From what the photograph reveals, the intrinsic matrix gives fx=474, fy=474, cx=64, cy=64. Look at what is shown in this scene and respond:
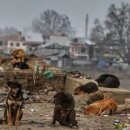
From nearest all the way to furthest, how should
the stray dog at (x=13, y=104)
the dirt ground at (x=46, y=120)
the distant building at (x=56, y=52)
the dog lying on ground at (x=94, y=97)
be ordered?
the stray dog at (x=13, y=104) → the dirt ground at (x=46, y=120) → the dog lying on ground at (x=94, y=97) → the distant building at (x=56, y=52)

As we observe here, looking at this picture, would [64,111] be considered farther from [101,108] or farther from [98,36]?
[98,36]

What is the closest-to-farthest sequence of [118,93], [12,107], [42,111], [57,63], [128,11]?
[12,107], [42,111], [118,93], [57,63], [128,11]

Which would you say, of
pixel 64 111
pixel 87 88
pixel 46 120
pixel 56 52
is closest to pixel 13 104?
pixel 64 111

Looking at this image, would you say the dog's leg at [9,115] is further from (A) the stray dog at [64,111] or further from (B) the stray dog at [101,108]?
(B) the stray dog at [101,108]

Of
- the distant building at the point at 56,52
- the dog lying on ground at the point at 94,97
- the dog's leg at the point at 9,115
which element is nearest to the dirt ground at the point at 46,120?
the dog's leg at the point at 9,115

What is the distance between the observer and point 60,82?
19266 millimetres

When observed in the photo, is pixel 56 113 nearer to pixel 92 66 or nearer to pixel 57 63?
pixel 57 63

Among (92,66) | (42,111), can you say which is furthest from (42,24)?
(42,111)

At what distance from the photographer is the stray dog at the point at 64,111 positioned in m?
11.0

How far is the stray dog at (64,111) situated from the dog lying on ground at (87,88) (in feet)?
18.5

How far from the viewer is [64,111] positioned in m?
10.9

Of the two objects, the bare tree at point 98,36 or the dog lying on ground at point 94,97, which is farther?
the bare tree at point 98,36

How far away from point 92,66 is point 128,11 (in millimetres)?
11445

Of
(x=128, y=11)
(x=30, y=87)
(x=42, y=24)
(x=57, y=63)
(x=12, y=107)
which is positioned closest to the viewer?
(x=12, y=107)
